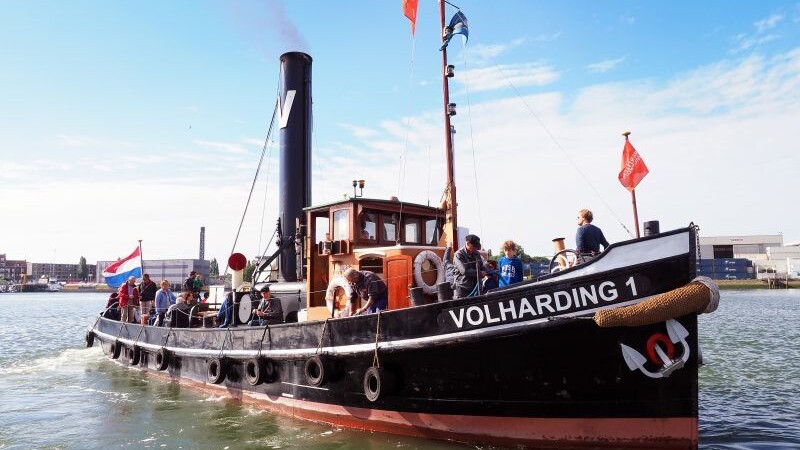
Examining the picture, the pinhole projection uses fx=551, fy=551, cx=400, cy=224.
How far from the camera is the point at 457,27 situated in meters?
9.04

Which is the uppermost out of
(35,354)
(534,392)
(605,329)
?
(605,329)

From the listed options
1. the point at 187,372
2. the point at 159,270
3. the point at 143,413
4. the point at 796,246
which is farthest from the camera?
the point at 159,270

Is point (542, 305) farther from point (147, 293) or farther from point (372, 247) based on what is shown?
point (147, 293)

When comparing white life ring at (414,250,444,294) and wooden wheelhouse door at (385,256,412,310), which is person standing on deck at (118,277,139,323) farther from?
white life ring at (414,250,444,294)

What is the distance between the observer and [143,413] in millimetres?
9938

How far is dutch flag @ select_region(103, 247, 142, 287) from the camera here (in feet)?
50.2

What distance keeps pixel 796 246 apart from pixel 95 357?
353ft

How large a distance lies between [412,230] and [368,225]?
923mm

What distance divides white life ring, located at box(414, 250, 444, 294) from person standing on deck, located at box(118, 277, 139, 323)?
386 inches

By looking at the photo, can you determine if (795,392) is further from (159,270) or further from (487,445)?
(159,270)

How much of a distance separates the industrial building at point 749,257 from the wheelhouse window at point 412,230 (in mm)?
81738

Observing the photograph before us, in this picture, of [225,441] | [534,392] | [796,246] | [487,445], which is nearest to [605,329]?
[534,392]

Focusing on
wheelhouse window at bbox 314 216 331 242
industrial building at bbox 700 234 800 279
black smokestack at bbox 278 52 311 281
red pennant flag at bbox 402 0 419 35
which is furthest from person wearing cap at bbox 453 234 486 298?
industrial building at bbox 700 234 800 279

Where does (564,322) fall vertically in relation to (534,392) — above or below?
above
